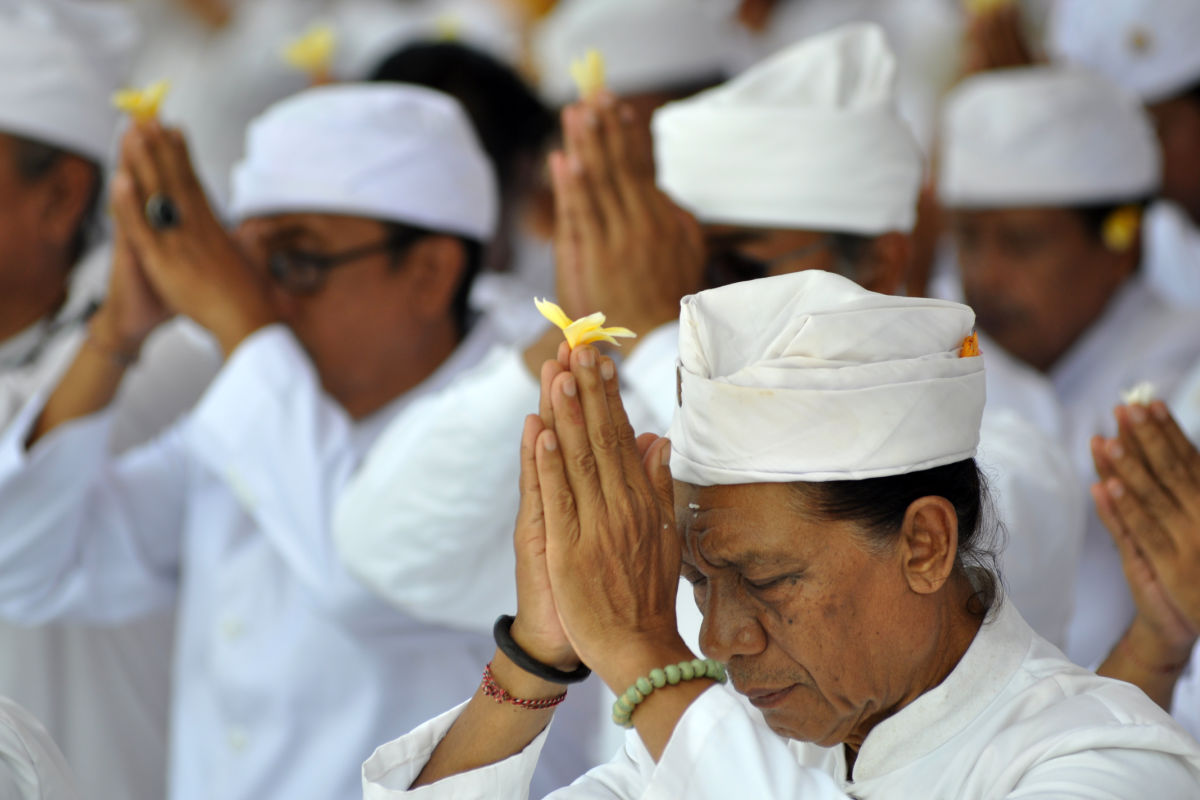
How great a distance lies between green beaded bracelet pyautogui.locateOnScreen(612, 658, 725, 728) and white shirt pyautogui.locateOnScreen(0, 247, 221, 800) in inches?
65.9

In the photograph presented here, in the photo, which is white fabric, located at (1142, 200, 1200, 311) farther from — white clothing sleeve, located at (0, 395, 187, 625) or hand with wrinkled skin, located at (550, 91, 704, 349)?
white clothing sleeve, located at (0, 395, 187, 625)

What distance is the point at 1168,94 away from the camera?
4.30m

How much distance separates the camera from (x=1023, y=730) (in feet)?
4.94

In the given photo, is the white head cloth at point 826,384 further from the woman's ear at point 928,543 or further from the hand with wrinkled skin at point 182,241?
the hand with wrinkled skin at point 182,241

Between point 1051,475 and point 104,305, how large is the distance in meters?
1.89

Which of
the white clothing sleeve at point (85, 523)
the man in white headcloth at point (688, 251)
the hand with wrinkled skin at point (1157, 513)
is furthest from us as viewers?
the white clothing sleeve at point (85, 523)

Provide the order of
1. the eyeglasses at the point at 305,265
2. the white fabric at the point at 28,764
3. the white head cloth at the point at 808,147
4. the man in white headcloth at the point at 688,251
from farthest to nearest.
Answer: the eyeglasses at the point at 305,265, the white head cloth at the point at 808,147, the man in white headcloth at the point at 688,251, the white fabric at the point at 28,764

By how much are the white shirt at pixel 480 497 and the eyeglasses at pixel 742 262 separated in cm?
18

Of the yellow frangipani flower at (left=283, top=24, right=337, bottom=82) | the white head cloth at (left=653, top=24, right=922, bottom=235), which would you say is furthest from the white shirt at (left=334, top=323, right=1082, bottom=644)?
the yellow frangipani flower at (left=283, top=24, right=337, bottom=82)

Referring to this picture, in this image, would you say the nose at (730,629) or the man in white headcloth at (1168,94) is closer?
the nose at (730,629)

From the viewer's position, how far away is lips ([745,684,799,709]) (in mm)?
1586

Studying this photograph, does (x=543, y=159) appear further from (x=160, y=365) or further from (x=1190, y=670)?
(x=1190, y=670)

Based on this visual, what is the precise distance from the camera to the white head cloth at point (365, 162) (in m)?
3.02

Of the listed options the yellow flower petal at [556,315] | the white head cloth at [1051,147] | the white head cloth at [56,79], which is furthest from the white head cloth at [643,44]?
the yellow flower petal at [556,315]
